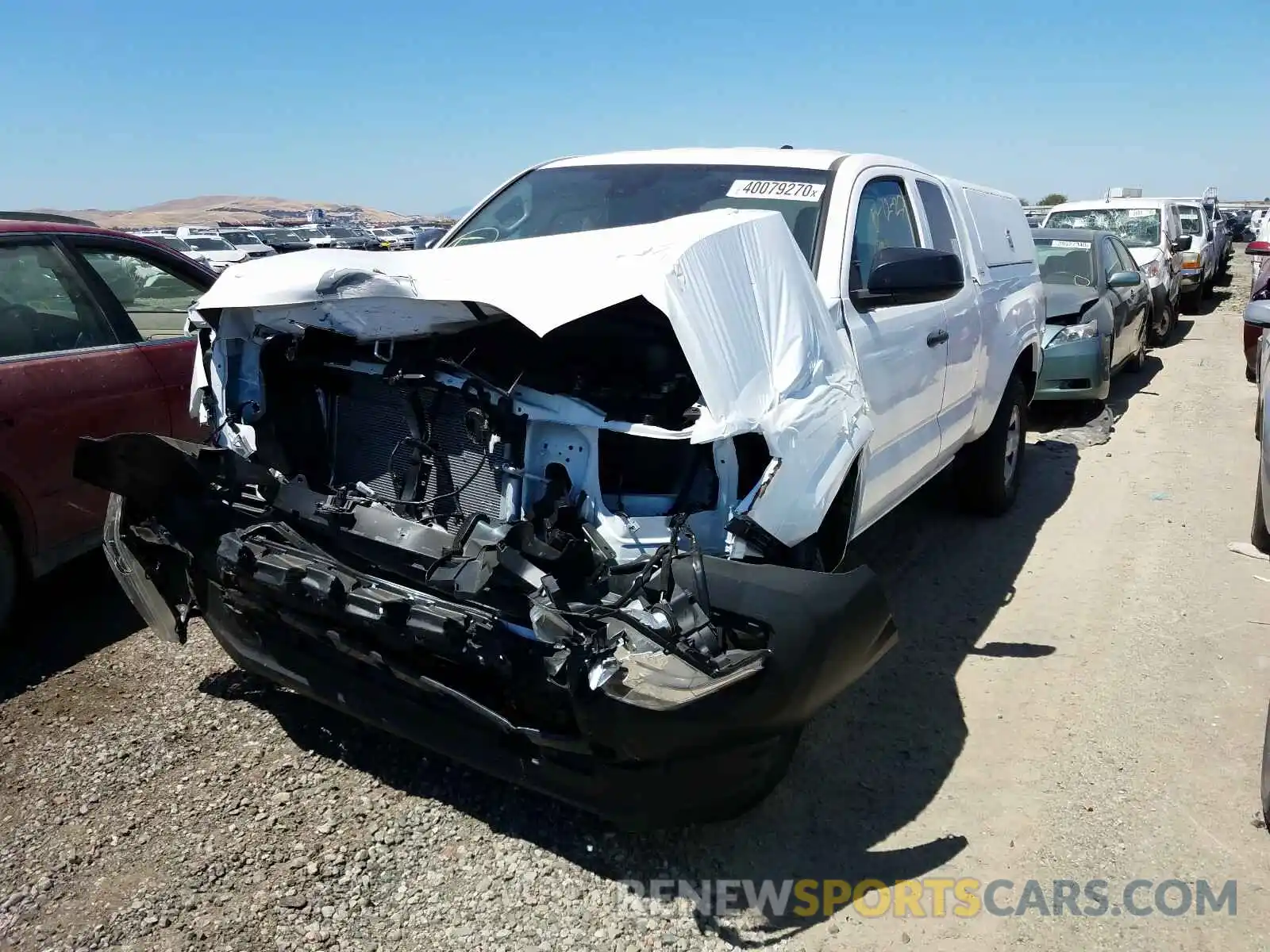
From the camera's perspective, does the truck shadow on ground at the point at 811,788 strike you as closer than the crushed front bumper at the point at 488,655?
No

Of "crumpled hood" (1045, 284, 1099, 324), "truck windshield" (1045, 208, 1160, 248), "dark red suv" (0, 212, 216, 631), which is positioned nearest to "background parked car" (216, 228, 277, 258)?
"truck windshield" (1045, 208, 1160, 248)

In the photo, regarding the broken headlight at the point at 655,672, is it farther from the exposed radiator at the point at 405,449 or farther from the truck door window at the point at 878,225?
the truck door window at the point at 878,225

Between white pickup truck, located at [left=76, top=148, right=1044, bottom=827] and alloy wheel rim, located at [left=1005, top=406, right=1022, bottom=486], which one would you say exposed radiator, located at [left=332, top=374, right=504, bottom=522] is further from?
alloy wheel rim, located at [left=1005, top=406, right=1022, bottom=486]

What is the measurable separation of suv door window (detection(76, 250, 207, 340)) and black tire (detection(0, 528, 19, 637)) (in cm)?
118

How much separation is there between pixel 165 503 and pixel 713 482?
187cm

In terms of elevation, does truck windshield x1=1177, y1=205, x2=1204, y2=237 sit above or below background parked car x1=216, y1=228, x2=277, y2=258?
below

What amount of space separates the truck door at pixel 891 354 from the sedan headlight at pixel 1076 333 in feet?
15.7

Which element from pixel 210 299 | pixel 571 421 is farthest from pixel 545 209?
pixel 571 421

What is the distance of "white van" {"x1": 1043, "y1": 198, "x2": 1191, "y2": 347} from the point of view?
42.3 ft

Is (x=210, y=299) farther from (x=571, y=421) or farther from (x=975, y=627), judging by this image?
(x=975, y=627)

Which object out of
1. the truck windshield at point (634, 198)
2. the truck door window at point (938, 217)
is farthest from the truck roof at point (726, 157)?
the truck door window at point (938, 217)

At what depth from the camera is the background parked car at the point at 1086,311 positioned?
8.59 metres

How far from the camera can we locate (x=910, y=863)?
116 inches

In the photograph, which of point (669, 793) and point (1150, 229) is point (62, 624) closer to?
point (669, 793)
